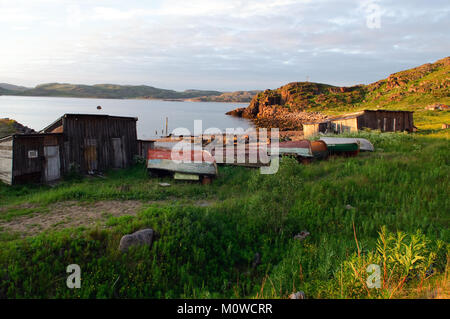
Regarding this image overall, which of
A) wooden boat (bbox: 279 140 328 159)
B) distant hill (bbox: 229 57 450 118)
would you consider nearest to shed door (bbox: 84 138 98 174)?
wooden boat (bbox: 279 140 328 159)

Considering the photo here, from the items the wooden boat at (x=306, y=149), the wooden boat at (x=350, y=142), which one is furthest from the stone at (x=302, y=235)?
the wooden boat at (x=350, y=142)

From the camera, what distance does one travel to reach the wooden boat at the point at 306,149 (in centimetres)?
1805

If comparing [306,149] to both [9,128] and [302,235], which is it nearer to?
[302,235]

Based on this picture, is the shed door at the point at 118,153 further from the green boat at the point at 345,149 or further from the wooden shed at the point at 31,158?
the green boat at the point at 345,149

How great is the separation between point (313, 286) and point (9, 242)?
794 centimetres

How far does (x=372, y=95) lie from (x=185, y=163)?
9277 cm

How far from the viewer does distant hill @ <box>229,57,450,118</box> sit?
66000mm

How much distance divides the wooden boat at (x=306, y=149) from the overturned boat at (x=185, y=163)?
18.6ft

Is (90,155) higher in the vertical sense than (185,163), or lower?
higher

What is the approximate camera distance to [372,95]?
88.9 m

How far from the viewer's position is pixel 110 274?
21.3ft

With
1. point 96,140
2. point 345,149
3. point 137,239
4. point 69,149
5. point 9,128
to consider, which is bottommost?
point 137,239

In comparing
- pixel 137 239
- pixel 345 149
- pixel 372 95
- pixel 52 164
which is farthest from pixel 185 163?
pixel 372 95

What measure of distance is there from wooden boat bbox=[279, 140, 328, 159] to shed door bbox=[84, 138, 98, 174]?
13053mm
